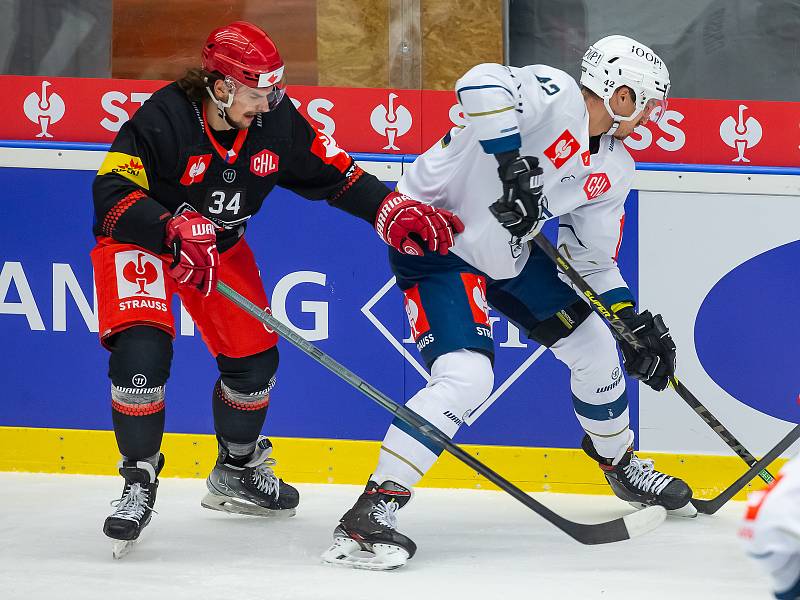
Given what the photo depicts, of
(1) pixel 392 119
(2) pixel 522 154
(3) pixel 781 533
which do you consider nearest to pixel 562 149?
(2) pixel 522 154

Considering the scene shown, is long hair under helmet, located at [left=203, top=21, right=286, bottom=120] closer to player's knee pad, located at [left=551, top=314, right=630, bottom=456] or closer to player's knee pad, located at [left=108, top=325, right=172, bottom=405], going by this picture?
player's knee pad, located at [left=108, top=325, right=172, bottom=405]

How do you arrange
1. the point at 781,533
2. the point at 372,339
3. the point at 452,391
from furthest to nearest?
the point at 372,339
the point at 452,391
the point at 781,533

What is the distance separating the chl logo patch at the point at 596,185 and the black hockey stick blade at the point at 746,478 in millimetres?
829

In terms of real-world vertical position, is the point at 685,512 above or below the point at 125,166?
below

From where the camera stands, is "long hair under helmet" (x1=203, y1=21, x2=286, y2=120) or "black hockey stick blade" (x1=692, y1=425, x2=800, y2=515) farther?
"black hockey stick blade" (x1=692, y1=425, x2=800, y2=515)

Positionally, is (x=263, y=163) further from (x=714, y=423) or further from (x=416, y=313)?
(x=714, y=423)

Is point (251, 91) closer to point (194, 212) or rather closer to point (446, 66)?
point (194, 212)

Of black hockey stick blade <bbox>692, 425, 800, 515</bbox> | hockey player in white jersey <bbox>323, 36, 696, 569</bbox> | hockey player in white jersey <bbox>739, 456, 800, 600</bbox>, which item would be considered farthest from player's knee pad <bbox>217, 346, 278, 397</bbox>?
hockey player in white jersey <bbox>739, 456, 800, 600</bbox>

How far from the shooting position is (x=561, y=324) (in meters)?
3.23

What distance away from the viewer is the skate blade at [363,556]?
9.08 feet

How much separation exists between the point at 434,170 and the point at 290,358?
3.10 feet

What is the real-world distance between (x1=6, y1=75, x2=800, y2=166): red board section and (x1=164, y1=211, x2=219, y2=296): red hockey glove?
1.12 meters

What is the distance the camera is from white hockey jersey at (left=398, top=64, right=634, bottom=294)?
2.77 metres

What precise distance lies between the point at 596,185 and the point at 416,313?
565 millimetres
